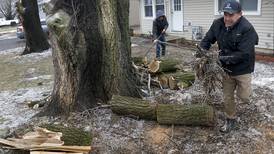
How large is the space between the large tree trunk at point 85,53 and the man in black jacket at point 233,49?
62.8 inches

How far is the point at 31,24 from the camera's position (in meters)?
14.8

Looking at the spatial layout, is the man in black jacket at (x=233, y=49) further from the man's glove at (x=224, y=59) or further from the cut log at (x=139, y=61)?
the cut log at (x=139, y=61)

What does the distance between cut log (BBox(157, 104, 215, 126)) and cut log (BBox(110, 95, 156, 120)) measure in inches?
7.5

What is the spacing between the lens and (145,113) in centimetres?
536

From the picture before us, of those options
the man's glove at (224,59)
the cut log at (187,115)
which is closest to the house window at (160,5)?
the cut log at (187,115)

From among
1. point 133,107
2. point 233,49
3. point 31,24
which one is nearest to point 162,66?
point 133,107

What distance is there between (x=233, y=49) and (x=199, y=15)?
944 cm

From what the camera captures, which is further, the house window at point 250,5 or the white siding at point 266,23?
the house window at point 250,5

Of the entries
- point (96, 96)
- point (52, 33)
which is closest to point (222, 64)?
point (96, 96)

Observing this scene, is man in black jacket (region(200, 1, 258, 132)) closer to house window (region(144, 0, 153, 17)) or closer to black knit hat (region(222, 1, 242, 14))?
black knit hat (region(222, 1, 242, 14))

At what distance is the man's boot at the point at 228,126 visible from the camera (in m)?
5.02

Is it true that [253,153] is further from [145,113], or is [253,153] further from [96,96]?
[96,96]

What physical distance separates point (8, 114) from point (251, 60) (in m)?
4.58

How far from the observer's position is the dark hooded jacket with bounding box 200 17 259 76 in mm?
4527
